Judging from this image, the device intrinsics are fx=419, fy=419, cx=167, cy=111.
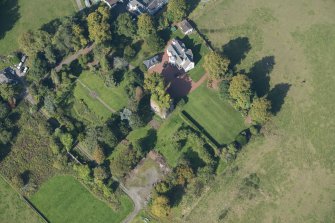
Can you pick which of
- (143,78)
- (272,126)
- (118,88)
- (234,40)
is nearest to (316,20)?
(234,40)

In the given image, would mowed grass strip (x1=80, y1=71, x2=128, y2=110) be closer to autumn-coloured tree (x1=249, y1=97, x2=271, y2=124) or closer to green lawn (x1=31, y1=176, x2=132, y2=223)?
green lawn (x1=31, y1=176, x2=132, y2=223)

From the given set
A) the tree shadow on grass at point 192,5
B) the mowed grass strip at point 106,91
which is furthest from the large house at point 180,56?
the mowed grass strip at point 106,91

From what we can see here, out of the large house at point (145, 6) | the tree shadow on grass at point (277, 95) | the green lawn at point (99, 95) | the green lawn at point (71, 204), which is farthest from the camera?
the large house at point (145, 6)

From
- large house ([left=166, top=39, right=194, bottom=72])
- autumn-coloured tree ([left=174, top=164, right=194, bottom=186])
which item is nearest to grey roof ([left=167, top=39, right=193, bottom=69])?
large house ([left=166, top=39, right=194, bottom=72])

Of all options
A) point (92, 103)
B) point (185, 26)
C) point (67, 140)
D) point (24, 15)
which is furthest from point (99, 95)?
point (24, 15)

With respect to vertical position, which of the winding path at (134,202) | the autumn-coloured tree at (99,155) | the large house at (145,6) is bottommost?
the winding path at (134,202)

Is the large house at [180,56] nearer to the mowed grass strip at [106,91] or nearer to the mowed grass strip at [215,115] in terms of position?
the mowed grass strip at [215,115]

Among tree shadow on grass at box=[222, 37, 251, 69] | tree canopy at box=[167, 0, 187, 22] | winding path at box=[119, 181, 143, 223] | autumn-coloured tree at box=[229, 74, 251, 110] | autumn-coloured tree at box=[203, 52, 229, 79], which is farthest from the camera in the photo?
tree canopy at box=[167, 0, 187, 22]

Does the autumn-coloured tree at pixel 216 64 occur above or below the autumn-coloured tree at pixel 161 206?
above
